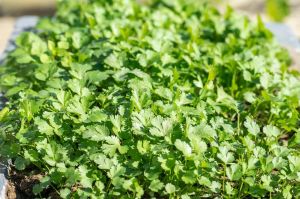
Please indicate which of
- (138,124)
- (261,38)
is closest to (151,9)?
(261,38)

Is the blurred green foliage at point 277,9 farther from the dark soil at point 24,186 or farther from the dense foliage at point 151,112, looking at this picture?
the dark soil at point 24,186


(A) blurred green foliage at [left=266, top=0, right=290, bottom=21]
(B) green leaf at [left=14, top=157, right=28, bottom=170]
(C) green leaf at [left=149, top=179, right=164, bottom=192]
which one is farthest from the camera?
(A) blurred green foliage at [left=266, top=0, right=290, bottom=21]

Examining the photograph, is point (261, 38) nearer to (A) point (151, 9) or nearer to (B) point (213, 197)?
(A) point (151, 9)

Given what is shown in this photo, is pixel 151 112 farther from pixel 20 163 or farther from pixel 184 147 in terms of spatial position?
pixel 20 163

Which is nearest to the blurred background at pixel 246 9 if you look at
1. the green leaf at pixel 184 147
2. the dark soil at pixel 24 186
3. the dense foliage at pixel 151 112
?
the dense foliage at pixel 151 112

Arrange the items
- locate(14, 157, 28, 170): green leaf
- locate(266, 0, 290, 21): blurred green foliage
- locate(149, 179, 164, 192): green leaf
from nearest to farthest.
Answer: locate(149, 179, 164, 192): green leaf → locate(14, 157, 28, 170): green leaf → locate(266, 0, 290, 21): blurred green foliage

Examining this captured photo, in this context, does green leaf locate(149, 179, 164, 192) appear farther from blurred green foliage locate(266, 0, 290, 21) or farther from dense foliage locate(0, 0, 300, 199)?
blurred green foliage locate(266, 0, 290, 21)

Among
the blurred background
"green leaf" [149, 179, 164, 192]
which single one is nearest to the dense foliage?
"green leaf" [149, 179, 164, 192]
